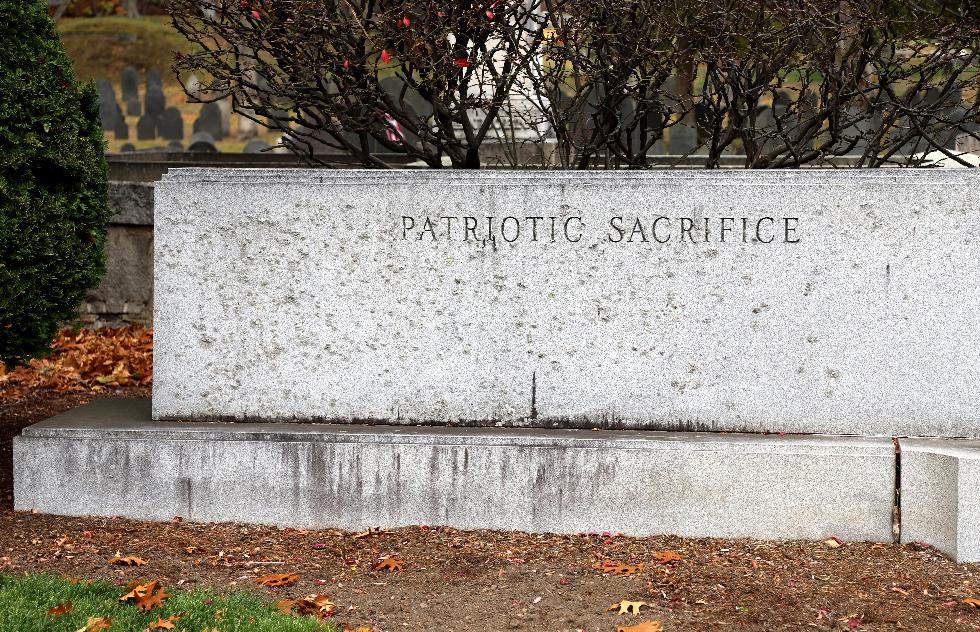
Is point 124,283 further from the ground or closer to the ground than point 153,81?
closer to the ground

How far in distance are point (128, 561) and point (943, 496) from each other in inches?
132

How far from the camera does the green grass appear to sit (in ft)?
11.8

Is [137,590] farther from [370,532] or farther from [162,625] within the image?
[370,532]

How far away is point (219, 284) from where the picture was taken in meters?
4.91

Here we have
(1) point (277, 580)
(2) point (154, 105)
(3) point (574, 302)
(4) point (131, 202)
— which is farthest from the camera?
(2) point (154, 105)

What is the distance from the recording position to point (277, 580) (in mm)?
4117

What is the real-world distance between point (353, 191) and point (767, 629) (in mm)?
2569

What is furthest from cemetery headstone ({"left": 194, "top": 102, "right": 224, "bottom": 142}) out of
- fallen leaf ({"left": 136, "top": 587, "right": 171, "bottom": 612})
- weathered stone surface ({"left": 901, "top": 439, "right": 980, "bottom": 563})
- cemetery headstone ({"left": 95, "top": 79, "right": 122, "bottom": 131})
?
weathered stone surface ({"left": 901, "top": 439, "right": 980, "bottom": 563})

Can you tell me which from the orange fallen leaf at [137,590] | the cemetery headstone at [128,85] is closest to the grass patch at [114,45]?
the cemetery headstone at [128,85]

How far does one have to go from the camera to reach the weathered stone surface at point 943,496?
4312 mm

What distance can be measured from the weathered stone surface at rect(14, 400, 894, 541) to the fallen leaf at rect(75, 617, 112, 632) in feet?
3.95

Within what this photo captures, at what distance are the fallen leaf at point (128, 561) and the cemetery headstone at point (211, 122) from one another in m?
22.9

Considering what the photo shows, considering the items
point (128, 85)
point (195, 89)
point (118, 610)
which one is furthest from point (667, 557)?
point (128, 85)

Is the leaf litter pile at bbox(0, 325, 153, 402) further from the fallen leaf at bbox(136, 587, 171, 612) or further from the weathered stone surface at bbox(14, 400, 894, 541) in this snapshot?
the fallen leaf at bbox(136, 587, 171, 612)
